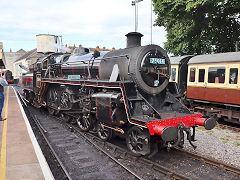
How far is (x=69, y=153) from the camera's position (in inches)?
227

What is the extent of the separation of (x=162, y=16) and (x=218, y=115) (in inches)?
329

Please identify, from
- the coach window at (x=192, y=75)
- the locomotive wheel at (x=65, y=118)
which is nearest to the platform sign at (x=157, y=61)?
the locomotive wheel at (x=65, y=118)

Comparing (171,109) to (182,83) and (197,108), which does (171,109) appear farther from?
(182,83)

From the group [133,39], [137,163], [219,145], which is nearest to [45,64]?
[133,39]

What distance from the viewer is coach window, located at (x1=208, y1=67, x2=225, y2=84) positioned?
29.8ft

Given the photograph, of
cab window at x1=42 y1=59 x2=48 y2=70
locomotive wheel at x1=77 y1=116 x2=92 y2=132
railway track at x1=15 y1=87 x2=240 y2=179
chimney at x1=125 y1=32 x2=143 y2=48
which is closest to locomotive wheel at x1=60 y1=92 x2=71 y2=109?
locomotive wheel at x1=77 y1=116 x2=92 y2=132

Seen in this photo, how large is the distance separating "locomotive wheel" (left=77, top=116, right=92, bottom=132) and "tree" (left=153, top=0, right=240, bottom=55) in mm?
9136

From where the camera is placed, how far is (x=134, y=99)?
5250mm

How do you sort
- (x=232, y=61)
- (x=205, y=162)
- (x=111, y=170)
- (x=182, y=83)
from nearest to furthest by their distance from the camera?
(x=111, y=170) → (x=205, y=162) → (x=232, y=61) → (x=182, y=83)

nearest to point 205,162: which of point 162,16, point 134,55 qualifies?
point 134,55

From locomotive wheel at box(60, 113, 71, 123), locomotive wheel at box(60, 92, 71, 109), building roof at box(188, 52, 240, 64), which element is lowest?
locomotive wheel at box(60, 113, 71, 123)

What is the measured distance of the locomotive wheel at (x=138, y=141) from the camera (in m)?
4.93

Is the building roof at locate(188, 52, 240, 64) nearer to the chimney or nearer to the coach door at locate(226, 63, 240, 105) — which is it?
the coach door at locate(226, 63, 240, 105)

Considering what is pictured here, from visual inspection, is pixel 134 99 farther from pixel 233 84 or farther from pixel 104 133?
pixel 233 84
